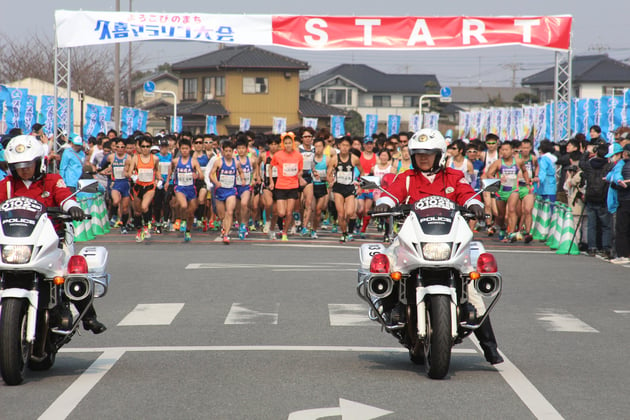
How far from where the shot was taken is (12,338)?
23.6ft

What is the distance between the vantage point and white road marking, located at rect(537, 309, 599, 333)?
10742mm

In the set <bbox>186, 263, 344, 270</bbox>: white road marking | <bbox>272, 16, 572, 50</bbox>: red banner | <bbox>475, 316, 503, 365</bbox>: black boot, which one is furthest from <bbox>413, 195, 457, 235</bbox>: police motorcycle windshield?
<bbox>272, 16, 572, 50</bbox>: red banner

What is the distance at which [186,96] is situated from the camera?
9069 centimetres

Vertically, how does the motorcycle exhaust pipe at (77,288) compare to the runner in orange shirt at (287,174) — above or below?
below

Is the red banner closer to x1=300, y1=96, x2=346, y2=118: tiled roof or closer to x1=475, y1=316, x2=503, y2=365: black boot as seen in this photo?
x1=475, y1=316, x2=503, y2=365: black boot

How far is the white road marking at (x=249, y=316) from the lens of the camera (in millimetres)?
10788

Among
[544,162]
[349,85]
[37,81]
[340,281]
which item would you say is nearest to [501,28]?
[544,162]

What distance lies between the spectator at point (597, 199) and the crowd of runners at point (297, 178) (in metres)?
0.15

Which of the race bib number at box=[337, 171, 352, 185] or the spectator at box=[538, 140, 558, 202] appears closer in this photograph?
the race bib number at box=[337, 171, 352, 185]

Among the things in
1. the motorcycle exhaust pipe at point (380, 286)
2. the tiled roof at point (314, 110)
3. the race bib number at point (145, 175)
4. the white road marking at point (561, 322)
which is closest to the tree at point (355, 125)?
the tiled roof at point (314, 110)

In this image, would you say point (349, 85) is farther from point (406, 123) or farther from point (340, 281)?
point (340, 281)

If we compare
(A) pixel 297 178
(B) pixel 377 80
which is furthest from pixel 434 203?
(B) pixel 377 80

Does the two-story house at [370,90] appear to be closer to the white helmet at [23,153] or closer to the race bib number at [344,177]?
the race bib number at [344,177]

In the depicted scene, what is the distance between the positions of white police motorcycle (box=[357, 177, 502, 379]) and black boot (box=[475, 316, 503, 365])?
18cm
